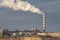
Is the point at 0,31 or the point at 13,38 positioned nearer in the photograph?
the point at 13,38

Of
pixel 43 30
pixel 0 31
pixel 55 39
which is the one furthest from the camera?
pixel 43 30

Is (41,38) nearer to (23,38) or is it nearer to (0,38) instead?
(23,38)

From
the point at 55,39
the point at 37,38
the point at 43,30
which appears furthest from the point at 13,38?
the point at 43,30

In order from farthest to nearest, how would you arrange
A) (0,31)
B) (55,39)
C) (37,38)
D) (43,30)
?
(43,30) → (0,31) → (55,39) → (37,38)

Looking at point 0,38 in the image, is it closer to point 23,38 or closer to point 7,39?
point 7,39

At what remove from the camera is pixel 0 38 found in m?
67.1

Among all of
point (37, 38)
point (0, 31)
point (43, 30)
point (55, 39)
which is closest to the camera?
A: point (37, 38)

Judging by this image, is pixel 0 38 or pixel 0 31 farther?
pixel 0 31

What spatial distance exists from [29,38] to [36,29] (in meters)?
49.0

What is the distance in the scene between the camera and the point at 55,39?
6762cm

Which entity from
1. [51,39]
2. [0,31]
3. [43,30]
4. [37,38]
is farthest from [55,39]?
[43,30]

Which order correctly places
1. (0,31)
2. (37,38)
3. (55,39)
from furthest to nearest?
(0,31), (55,39), (37,38)

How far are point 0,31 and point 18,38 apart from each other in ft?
43.5

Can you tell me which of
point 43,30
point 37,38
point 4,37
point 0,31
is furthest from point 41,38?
point 43,30
